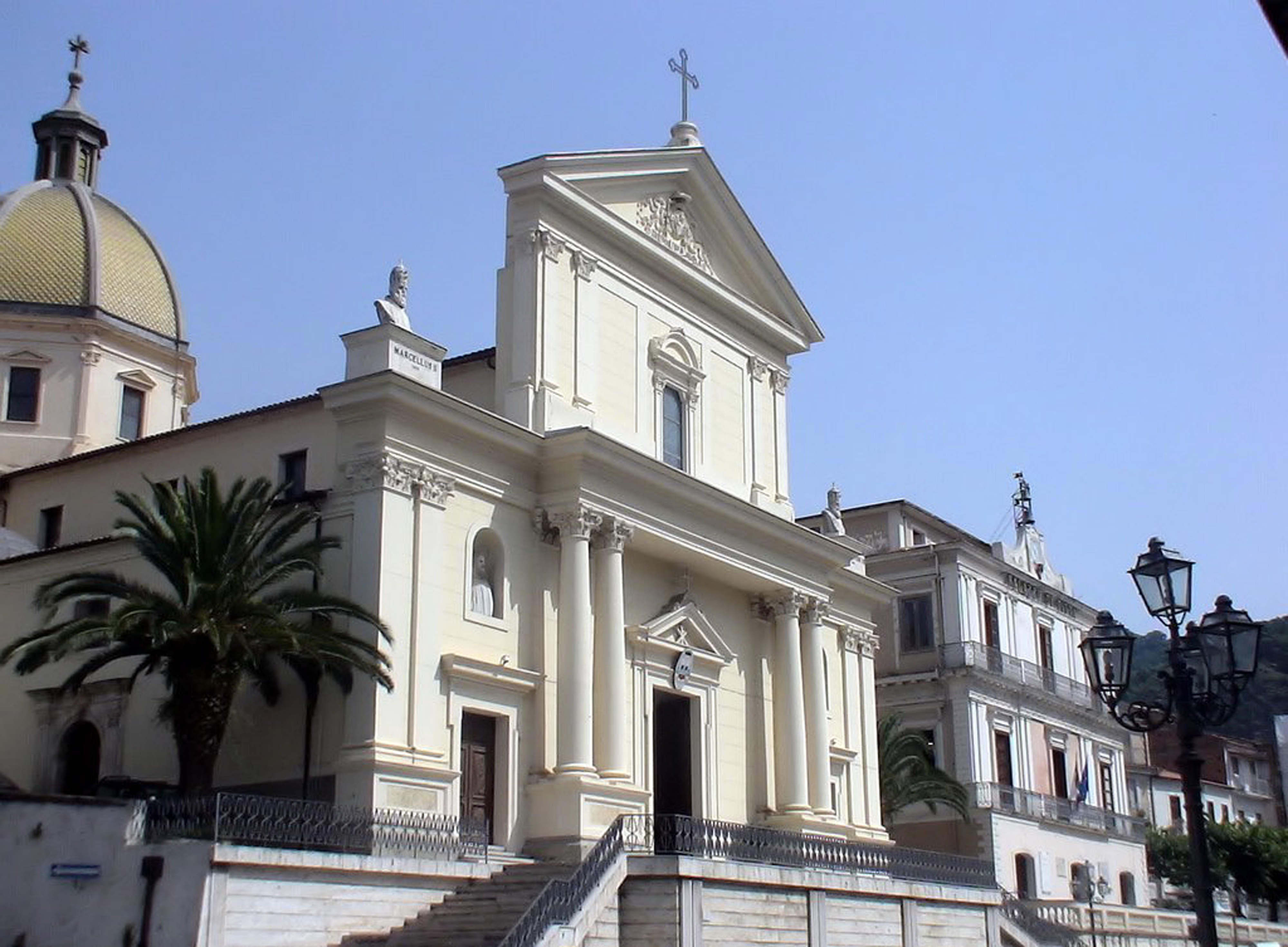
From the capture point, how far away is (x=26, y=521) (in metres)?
31.5

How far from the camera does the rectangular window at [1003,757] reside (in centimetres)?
4494

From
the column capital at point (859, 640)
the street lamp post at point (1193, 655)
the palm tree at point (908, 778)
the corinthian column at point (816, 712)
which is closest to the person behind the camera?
the street lamp post at point (1193, 655)

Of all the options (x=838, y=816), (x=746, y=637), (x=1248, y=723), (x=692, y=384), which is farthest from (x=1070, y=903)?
(x=1248, y=723)

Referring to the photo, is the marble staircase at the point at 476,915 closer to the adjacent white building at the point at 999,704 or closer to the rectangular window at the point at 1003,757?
the adjacent white building at the point at 999,704

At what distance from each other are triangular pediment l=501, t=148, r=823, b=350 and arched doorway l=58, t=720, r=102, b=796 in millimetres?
11730

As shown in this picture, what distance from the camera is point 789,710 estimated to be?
31953 mm

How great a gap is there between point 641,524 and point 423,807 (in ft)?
22.6

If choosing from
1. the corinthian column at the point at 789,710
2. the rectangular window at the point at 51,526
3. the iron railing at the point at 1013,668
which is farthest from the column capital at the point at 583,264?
the iron railing at the point at 1013,668

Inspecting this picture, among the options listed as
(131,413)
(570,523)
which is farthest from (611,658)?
(131,413)

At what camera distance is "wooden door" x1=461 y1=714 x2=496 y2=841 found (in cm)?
2502

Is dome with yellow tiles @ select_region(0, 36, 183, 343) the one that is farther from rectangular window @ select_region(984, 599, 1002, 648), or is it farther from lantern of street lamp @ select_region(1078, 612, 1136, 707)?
lantern of street lamp @ select_region(1078, 612, 1136, 707)

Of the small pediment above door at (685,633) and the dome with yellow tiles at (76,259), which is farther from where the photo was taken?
the dome with yellow tiles at (76,259)

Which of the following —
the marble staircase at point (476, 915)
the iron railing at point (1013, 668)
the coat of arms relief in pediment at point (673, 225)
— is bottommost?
the marble staircase at point (476, 915)

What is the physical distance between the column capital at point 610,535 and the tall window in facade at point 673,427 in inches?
148
